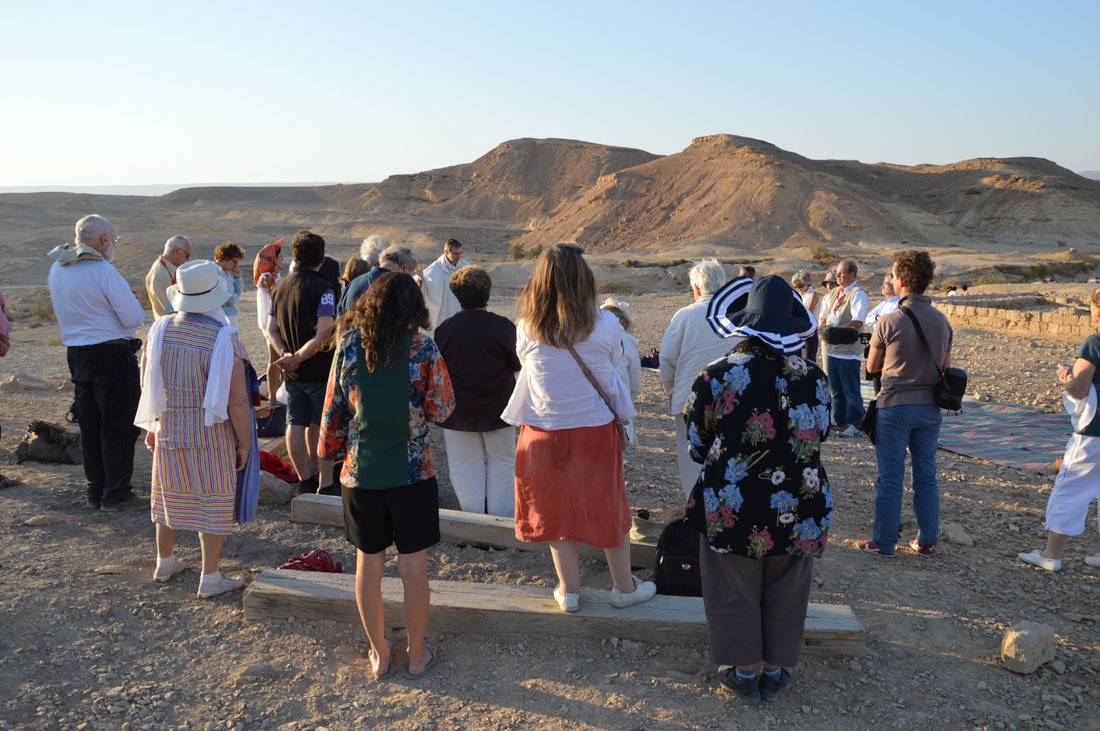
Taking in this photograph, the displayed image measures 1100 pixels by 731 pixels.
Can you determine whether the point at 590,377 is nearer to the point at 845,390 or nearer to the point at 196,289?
the point at 196,289

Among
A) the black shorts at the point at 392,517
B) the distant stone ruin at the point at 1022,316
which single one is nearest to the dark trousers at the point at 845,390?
the black shorts at the point at 392,517

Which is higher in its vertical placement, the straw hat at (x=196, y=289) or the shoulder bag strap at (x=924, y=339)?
the straw hat at (x=196, y=289)

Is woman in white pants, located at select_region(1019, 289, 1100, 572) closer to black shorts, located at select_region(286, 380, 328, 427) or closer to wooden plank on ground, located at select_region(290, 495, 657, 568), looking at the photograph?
wooden plank on ground, located at select_region(290, 495, 657, 568)

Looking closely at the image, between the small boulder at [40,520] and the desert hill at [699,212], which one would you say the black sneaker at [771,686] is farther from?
the desert hill at [699,212]

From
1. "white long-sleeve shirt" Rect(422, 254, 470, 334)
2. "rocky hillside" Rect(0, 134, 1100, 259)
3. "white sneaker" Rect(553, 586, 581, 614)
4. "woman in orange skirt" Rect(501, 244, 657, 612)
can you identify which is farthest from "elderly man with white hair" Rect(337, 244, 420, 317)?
"rocky hillside" Rect(0, 134, 1100, 259)

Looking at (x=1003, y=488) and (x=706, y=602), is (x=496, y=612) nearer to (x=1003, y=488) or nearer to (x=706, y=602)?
(x=706, y=602)

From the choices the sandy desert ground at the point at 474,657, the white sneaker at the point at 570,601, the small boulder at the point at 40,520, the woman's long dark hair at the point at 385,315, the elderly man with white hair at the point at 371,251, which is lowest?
the sandy desert ground at the point at 474,657

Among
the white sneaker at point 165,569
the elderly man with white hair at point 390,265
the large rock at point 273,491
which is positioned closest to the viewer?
the white sneaker at point 165,569

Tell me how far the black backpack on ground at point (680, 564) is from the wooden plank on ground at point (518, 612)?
108 millimetres

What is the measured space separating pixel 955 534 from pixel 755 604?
2.79m

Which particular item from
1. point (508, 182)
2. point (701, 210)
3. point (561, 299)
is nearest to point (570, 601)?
point (561, 299)

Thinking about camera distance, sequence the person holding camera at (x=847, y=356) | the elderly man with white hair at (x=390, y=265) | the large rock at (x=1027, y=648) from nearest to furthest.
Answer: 1. the large rock at (x=1027, y=648)
2. the elderly man with white hair at (x=390, y=265)
3. the person holding camera at (x=847, y=356)

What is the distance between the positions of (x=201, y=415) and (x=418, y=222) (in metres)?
68.5

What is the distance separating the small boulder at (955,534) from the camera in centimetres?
537
